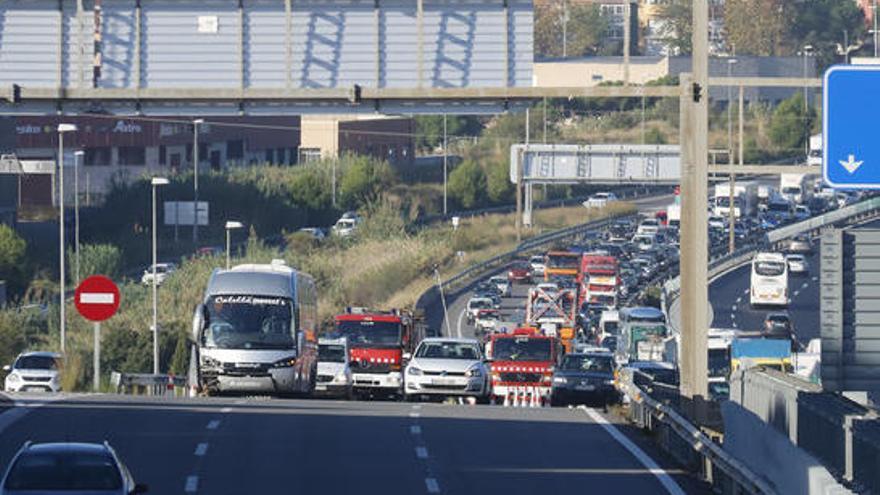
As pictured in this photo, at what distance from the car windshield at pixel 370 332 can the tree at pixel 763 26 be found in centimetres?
8223

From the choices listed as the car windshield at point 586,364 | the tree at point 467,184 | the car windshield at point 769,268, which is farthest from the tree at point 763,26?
the car windshield at point 586,364

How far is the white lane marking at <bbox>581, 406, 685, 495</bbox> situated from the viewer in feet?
78.3

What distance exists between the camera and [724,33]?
458 ft

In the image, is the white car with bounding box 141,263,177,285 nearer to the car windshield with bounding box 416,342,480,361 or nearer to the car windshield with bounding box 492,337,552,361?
the car windshield with bounding box 492,337,552,361

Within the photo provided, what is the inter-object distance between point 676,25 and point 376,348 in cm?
10997

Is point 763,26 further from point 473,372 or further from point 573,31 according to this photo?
point 473,372

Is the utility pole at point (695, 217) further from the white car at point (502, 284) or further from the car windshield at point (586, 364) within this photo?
the white car at point (502, 284)

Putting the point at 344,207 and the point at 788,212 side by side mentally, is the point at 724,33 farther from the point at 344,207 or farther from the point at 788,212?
the point at 344,207

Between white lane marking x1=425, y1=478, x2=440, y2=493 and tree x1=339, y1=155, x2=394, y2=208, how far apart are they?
304ft

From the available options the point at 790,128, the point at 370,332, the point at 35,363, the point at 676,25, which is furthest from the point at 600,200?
the point at 370,332

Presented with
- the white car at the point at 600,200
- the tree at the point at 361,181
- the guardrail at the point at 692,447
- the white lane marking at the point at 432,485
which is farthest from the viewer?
the white car at the point at 600,200

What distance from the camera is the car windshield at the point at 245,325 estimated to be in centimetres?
4206

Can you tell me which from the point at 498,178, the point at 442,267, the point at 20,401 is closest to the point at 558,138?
the point at 498,178

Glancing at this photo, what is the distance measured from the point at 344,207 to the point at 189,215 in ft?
74.7
